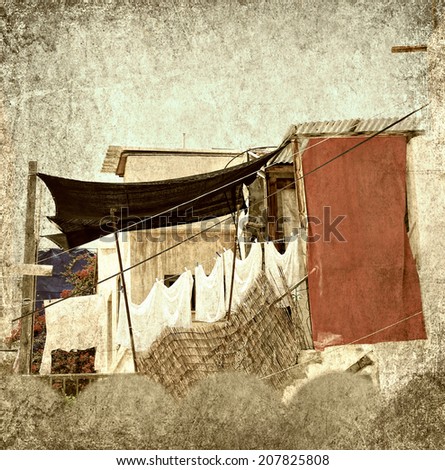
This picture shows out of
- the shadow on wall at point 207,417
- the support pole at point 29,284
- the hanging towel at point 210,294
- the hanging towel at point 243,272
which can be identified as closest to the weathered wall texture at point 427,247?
the shadow on wall at point 207,417

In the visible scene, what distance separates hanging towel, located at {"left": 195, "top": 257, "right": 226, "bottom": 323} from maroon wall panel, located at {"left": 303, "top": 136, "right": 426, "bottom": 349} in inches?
22.8

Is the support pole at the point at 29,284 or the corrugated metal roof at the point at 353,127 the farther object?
the corrugated metal roof at the point at 353,127

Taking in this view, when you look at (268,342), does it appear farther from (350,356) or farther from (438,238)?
(438,238)

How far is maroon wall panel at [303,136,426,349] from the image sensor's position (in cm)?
402

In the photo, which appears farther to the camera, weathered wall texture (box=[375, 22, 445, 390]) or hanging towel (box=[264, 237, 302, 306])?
hanging towel (box=[264, 237, 302, 306])

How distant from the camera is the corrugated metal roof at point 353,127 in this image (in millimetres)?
4176

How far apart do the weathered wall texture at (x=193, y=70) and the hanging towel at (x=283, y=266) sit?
0.70 m

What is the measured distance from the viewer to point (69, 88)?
4.10m

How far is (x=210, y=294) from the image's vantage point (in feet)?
14.0

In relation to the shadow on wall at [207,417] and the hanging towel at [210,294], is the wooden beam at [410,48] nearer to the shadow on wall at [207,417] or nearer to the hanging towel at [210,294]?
the hanging towel at [210,294]

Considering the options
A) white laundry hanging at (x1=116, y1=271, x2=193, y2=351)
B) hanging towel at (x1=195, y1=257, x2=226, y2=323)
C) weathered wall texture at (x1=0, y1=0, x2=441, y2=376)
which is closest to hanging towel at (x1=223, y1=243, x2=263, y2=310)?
hanging towel at (x1=195, y1=257, x2=226, y2=323)

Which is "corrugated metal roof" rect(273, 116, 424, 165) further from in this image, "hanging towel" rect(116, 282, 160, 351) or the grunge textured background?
"hanging towel" rect(116, 282, 160, 351)

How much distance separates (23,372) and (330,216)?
2.06 meters

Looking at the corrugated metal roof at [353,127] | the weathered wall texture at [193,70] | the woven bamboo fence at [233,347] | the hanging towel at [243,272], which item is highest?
the weathered wall texture at [193,70]
